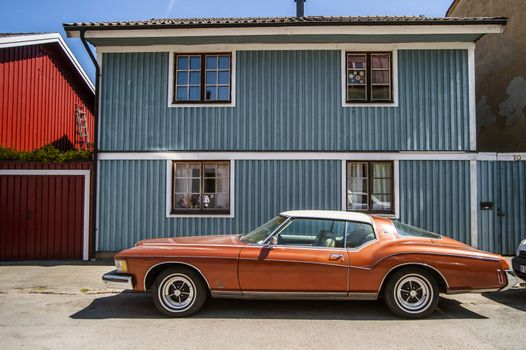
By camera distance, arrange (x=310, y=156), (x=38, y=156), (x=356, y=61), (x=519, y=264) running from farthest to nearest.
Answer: (x=356, y=61) → (x=310, y=156) → (x=38, y=156) → (x=519, y=264)

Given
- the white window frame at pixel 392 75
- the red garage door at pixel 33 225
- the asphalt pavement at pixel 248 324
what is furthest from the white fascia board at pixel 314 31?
the asphalt pavement at pixel 248 324

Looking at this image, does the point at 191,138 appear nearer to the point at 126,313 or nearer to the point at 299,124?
the point at 299,124

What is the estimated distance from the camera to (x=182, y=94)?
32.0 ft

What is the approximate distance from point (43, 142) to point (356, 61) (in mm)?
9757

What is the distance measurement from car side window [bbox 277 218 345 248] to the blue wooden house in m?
3.80

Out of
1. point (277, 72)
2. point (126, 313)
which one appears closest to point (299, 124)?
point (277, 72)

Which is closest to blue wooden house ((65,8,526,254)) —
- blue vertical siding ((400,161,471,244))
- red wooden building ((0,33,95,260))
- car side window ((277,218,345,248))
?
blue vertical siding ((400,161,471,244))

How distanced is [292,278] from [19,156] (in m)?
7.39

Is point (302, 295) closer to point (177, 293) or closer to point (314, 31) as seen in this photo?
Answer: point (177, 293)

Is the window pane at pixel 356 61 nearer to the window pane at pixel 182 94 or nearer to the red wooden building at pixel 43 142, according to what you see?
the window pane at pixel 182 94

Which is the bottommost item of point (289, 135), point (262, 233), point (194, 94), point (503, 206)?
point (262, 233)

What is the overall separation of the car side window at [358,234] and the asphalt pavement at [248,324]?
94 centimetres

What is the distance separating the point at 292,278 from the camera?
5.16 metres

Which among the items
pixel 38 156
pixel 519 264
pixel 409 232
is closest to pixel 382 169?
pixel 519 264
